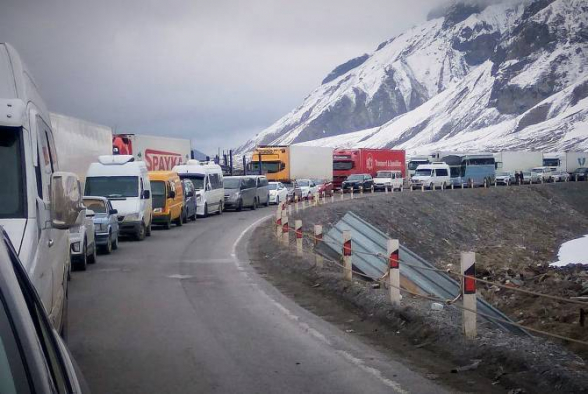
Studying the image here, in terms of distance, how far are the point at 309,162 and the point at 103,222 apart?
4117 cm

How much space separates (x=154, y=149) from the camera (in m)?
38.2

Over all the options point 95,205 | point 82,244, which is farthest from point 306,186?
point 82,244

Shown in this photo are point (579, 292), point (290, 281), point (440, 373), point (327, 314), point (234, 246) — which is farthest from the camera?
point (234, 246)

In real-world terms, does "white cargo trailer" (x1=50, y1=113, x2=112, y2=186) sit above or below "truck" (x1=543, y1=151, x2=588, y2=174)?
above

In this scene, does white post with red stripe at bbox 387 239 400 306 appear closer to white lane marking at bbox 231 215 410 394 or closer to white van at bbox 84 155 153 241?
white lane marking at bbox 231 215 410 394

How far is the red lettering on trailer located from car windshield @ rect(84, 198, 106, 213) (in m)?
15.6

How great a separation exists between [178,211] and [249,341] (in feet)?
75.0

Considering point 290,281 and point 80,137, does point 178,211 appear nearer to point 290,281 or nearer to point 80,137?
point 80,137

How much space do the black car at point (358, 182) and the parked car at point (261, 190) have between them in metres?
15.1

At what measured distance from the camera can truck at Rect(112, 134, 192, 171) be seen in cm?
3478

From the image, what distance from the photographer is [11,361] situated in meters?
2.82

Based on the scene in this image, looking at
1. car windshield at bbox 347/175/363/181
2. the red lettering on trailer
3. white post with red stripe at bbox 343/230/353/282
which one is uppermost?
the red lettering on trailer

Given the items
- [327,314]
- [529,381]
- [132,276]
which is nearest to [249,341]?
[327,314]

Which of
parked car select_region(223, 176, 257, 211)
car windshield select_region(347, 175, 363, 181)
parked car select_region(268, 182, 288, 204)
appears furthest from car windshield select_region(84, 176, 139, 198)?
car windshield select_region(347, 175, 363, 181)
